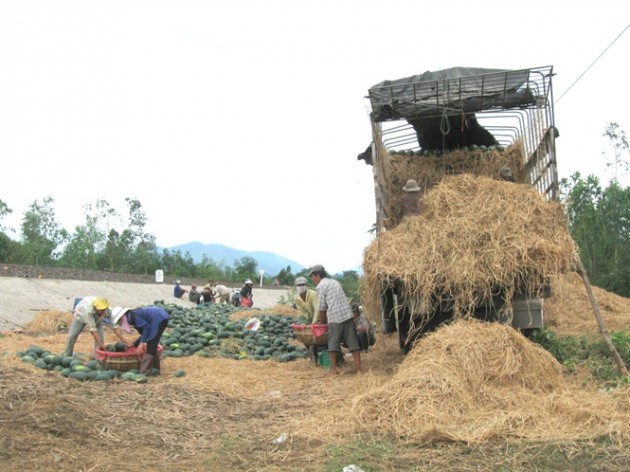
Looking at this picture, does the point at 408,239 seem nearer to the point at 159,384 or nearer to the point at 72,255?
the point at 159,384

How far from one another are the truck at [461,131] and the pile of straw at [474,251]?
0.21 metres

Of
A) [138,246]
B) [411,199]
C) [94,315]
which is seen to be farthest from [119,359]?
[138,246]

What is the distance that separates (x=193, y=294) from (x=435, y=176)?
18.2 metres

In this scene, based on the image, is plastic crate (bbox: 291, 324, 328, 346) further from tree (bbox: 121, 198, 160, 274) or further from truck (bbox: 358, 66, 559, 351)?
tree (bbox: 121, 198, 160, 274)

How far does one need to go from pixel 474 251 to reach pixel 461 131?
339 centimetres

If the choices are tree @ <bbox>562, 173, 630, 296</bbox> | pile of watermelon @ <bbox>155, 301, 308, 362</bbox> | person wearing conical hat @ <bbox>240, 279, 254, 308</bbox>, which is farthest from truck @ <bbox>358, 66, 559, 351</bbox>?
person wearing conical hat @ <bbox>240, 279, 254, 308</bbox>

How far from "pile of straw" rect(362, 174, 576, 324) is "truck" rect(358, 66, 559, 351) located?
0.70 ft

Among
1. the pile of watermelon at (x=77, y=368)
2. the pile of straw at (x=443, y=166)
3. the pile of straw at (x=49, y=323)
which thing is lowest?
the pile of watermelon at (x=77, y=368)

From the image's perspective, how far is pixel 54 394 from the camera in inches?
265

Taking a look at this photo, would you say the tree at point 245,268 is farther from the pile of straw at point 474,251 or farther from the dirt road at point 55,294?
the pile of straw at point 474,251

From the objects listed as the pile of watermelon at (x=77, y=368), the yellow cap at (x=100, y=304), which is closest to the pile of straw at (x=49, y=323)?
the pile of watermelon at (x=77, y=368)

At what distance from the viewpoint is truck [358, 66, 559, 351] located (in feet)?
25.4

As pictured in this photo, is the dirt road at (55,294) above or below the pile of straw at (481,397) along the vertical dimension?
above

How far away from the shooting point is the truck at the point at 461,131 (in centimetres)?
773
